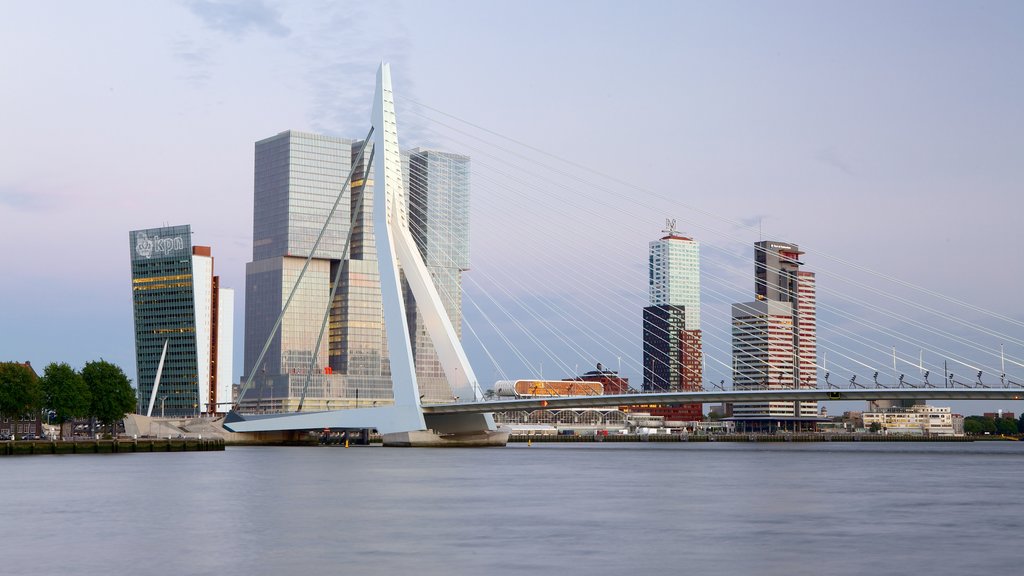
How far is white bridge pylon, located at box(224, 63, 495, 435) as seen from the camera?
2921 inches

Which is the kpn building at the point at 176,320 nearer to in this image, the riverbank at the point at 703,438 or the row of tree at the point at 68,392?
the riverbank at the point at 703,438

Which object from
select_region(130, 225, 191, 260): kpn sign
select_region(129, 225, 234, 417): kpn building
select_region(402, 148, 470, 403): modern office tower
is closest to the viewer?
select_region(402, 148, 470, 403): modern office tower

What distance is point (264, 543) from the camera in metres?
23.7

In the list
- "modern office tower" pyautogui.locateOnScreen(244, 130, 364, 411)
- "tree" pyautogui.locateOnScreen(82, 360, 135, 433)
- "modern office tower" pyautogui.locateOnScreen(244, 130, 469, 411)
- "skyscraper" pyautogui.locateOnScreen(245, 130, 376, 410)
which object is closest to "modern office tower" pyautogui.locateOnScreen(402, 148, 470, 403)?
"modern office tower" pyautogui.locateOnScreen(244, 130, 469, 411)

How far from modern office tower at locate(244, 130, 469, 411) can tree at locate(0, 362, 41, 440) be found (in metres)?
73.6

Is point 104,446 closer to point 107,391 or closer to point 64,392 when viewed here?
point 64,392

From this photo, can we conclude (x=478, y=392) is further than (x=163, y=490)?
Yes

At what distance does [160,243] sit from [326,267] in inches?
990

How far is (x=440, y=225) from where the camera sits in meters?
182

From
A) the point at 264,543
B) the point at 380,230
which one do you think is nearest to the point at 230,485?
the point at 264,543

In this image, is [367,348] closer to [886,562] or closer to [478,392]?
[478,392]

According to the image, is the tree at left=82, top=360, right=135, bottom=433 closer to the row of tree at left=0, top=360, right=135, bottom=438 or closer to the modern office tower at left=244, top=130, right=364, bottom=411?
the row of tree at left=0, top=360, right=135, bottom=438

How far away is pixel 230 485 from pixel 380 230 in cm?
3431

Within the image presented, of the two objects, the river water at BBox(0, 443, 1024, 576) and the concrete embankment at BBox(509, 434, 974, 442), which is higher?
the river water at BBox(0, 443, 1024, 576)
